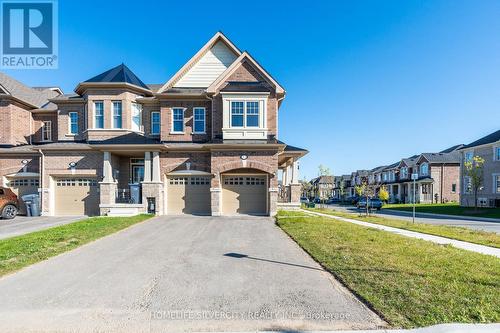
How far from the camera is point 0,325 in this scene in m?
3.86

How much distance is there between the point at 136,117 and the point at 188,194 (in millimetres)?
6975

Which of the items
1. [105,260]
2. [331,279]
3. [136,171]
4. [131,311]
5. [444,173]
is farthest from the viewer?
[444,173]

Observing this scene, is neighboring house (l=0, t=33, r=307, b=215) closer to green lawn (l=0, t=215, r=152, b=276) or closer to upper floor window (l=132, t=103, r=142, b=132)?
upper floor window (l=132, t=103, r=142, b=132)

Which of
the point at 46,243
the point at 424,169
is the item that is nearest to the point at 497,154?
the point at 424,169

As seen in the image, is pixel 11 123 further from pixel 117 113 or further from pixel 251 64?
pixel 251 64

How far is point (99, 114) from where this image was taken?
60.8 feet

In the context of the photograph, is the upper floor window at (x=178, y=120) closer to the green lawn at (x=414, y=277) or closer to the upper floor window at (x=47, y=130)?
the upper floor window at (x=47, y=130)

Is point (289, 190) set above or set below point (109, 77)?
below

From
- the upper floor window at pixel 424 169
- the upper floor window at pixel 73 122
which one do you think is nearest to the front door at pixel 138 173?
the upper floor window at pixel 73 122

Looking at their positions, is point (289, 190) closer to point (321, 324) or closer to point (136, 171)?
point (136, 171)

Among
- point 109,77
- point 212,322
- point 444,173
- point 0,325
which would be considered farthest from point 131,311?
point 444,173

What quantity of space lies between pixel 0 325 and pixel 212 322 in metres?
3.09

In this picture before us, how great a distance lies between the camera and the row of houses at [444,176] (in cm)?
2888

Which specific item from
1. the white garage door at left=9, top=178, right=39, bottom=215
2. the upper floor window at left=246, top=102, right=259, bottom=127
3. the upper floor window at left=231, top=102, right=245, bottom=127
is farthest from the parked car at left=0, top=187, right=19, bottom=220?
the upper floor window at left=246, top=102, right=259, bottom=127
